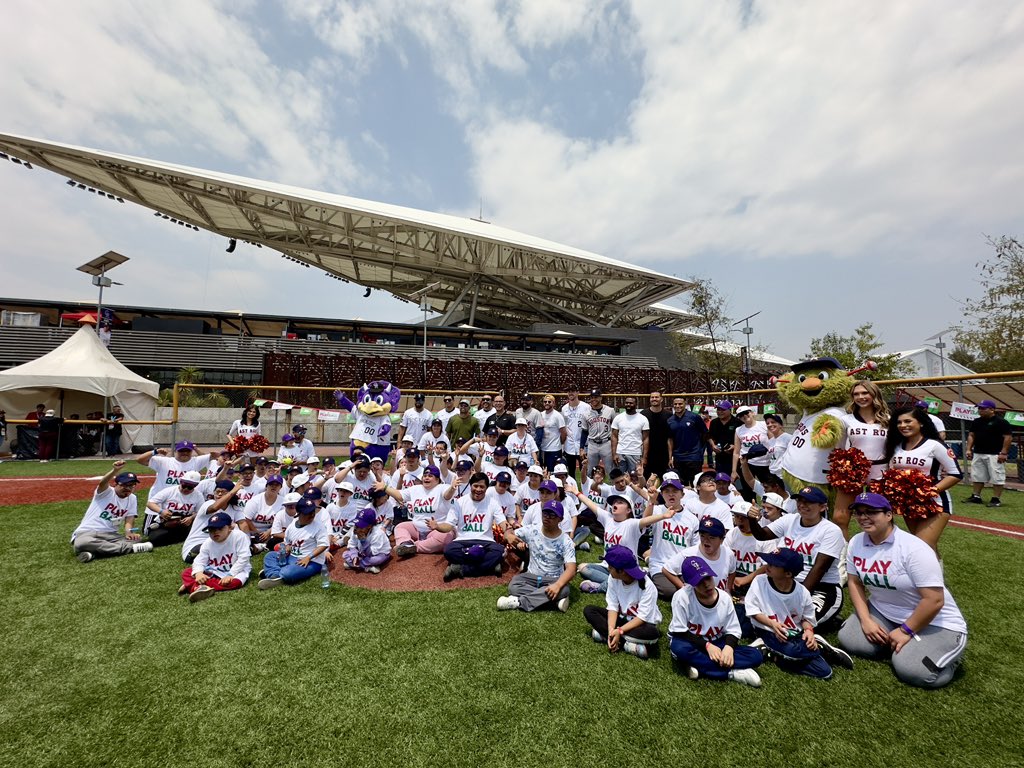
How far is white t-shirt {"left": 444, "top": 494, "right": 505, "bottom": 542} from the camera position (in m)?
6.21

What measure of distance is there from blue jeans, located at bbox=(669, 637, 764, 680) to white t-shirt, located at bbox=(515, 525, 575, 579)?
153cm

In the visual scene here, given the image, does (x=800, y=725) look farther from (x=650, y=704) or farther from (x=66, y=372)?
(x=66, y=372)

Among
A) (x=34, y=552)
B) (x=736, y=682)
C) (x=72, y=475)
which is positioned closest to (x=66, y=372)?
(x=72, y=475)

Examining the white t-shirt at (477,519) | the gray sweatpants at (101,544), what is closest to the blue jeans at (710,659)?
the white t-shirt at (477,519)

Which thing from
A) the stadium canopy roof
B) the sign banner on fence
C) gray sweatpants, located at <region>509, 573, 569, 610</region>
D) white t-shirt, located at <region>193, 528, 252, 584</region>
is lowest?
gray sweatpants, located at <region>509, 573, 569, 610</region>

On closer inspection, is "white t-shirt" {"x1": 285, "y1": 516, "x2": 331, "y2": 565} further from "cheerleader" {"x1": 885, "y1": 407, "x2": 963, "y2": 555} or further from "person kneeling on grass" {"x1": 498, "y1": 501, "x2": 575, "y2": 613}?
"cheerleader" {"x1": 885, "y1": 407, "x2": 963, "y2": 555}

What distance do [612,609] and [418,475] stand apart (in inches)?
172

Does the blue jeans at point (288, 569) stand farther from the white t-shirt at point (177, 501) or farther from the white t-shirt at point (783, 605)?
the white t-shirt at point (783, 605)

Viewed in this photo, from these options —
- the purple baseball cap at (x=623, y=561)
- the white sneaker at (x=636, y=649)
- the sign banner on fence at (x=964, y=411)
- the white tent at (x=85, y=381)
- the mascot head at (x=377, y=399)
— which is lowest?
the white sneaker at (x=636, y=649)

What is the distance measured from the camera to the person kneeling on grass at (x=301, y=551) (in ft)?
18.2

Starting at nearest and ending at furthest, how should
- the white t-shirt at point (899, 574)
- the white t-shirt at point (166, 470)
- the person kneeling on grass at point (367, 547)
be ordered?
the white t-shirt at point (899, 574)
the person kneeling on grass at point (367, 547)
the white t-shirt at point (166, 470)

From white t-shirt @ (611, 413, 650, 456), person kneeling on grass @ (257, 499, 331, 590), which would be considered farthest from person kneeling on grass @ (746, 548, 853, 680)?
person kneeling on grass @ (257, 499, 331, 590)

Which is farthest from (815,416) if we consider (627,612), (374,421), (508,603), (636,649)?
(374,421)

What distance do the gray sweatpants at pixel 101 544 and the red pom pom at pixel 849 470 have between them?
9.11 metres
